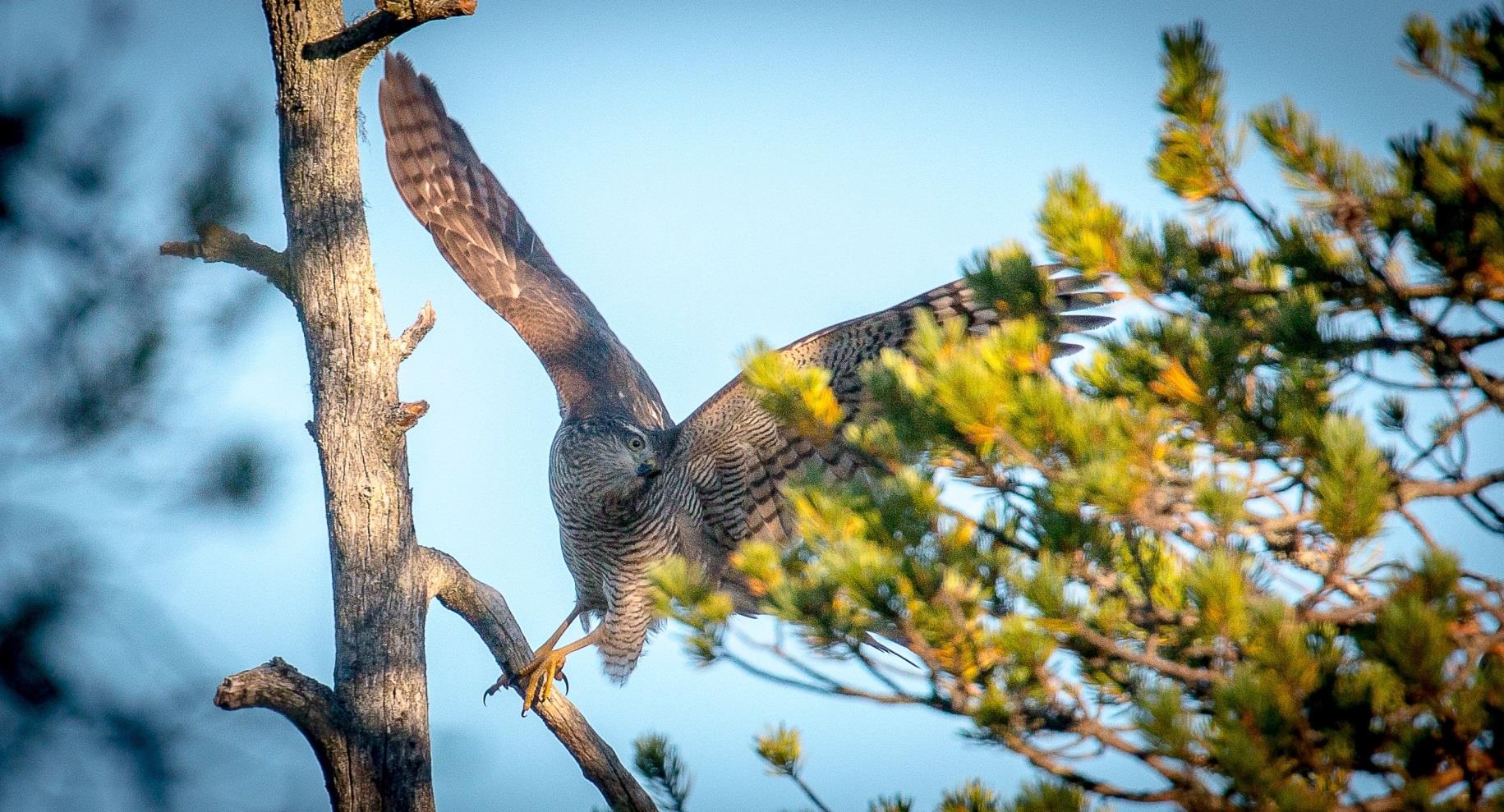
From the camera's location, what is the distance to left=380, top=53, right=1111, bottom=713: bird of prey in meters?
3.93

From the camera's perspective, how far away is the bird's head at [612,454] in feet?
14.1

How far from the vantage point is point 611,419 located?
4.41 meters

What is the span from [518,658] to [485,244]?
2027 mm

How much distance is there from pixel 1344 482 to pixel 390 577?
Answer: 266cm

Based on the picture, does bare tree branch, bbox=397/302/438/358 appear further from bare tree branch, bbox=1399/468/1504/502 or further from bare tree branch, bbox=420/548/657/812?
bare tree branch, bbox=1399/468/1504/502

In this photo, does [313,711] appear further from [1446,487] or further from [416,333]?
[1446,487]

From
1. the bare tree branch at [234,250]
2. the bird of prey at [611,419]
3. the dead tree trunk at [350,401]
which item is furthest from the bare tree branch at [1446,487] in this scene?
the bare tree branch at [234,250]

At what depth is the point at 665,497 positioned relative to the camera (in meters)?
4.50

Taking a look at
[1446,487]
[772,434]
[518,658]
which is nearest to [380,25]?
[772,434]

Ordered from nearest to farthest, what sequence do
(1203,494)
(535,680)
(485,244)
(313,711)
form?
(1203,494) < (313,711) < (535,680) < (485,244)

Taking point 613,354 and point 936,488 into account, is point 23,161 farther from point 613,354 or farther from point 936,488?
point 936,488

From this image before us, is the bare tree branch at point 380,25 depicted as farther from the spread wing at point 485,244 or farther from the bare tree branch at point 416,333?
the spread wing at point 485,244

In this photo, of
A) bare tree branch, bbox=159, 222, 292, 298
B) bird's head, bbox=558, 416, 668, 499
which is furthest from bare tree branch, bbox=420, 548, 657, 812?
bare tree branch, bbox=159, 222, 292, 298

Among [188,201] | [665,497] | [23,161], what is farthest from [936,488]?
[23,161]
